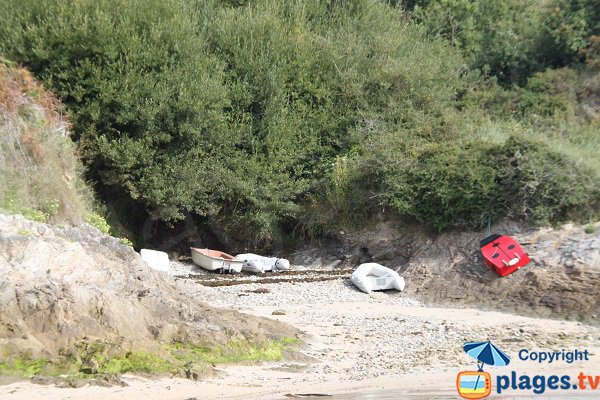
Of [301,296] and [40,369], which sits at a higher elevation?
[40,369]

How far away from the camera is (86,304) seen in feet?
32.7

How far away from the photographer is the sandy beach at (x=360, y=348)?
8797 mm

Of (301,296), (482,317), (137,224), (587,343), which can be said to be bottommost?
(137,224)

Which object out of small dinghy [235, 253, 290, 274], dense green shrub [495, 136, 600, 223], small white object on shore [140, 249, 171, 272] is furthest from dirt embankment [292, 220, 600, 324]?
small white object on shore [140, 249, 171, 272]

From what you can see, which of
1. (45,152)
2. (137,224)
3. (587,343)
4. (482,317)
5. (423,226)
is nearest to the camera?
(587,343)

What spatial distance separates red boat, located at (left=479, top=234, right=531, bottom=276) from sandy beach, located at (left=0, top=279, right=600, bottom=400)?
4.35 ft

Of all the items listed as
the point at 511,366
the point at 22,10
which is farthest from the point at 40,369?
the point at 22,10

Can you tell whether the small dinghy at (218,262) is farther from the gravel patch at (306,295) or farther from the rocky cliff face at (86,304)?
the rocky cliff face at (86,304)

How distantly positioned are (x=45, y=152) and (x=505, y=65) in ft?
50.1

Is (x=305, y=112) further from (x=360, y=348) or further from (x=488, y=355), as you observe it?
(x=488, y=355)

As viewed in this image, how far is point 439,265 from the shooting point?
16609 mm

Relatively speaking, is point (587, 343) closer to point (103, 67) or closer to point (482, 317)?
point (482, 317)

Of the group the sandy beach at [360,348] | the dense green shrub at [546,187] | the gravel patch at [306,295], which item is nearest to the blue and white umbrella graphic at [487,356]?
the sandy beach at [360,348]

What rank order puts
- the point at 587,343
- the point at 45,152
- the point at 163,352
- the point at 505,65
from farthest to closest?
the point at 505,65 < the point at 45,152 < the point at 587,343 < the point at 163,352
